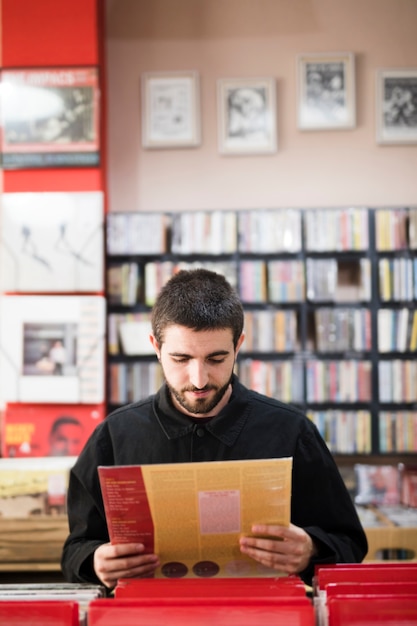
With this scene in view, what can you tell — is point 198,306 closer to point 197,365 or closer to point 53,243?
point 197,365

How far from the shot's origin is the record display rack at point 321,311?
12.3 ft

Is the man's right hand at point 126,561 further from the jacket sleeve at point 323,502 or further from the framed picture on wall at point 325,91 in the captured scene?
the framed picture on wall at point 325,91

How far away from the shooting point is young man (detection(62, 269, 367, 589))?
4.69 feet

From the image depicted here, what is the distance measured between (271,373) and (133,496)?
2.61 meters

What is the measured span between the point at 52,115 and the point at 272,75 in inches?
53.1

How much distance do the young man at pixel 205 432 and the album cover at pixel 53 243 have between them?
7.47 feet

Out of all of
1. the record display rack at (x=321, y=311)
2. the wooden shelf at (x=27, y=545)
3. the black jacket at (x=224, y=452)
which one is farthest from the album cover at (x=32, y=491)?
the black jacket at (x=224, y=452)

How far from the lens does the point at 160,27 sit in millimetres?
4090

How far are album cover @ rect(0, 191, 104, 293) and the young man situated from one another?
228 cm

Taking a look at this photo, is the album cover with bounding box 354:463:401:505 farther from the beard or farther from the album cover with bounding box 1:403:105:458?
the beard

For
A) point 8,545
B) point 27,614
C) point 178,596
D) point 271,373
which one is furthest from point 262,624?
point 271,373

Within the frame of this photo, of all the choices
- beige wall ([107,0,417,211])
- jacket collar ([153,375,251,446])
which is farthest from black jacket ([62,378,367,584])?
beige wall ([107,0,417,211])

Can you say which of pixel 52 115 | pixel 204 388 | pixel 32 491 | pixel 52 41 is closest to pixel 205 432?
pixel 204 388

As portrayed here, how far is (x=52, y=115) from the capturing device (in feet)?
12.5
